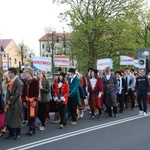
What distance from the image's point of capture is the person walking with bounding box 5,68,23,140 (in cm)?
969

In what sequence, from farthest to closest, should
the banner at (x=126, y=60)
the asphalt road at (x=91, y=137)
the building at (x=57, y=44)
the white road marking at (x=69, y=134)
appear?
the building at (x=57, y=44), the banner at (x=126, y=60), the white road marking at (x=69, y=134), the asphalt road at (x=91, y=137)

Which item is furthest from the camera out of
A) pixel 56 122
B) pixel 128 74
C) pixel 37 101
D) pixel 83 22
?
pixel 83 22

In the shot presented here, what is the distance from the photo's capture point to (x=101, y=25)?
3044 cm

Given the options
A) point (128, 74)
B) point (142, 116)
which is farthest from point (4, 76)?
point (128, 74)

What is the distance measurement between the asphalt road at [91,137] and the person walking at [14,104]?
369 mm

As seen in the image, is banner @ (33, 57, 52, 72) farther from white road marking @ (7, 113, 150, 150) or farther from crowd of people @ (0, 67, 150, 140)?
white road marking @ (7, 113, 150, 150)

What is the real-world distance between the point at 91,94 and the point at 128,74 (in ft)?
12.3

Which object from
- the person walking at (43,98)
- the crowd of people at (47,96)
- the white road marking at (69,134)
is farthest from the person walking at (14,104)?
the person walking at (43,98)

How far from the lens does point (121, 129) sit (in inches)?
434

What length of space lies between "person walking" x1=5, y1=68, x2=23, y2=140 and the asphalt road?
1.21 feet

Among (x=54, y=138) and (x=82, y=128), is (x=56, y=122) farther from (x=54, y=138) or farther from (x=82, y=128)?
(x=54, y=138)

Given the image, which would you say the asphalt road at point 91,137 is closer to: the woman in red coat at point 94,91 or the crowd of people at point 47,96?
the crowd of people at point 47,96

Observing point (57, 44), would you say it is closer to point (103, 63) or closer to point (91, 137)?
point (103, 63)

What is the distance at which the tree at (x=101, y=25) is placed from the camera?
31125 mm
